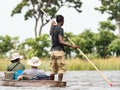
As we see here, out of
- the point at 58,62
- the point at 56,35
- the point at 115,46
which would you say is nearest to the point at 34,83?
the point at 58,62

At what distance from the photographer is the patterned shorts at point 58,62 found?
1435 cm

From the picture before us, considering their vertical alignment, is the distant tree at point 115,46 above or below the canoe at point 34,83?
above

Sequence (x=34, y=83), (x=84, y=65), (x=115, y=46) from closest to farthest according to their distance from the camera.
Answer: (x=34, y=83) → (x=84, y=65) → (x=115, y=46)

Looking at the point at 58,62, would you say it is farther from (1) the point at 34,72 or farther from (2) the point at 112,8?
(2) the point at 112,8

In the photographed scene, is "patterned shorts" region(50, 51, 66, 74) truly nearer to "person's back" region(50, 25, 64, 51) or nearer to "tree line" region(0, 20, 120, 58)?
"person's back" region(50, 25, 64, 51)

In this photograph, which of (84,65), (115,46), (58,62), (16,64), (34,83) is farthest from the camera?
(115,46)

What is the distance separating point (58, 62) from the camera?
14.4 m

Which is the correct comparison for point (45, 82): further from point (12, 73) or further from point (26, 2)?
point (26, 2)

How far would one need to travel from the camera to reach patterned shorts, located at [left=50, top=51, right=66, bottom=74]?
14.4m

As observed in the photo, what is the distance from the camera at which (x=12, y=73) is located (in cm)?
1478

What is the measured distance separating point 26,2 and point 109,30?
810 centimetres

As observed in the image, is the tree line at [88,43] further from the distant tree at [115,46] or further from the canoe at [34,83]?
the canoe at [34,83]

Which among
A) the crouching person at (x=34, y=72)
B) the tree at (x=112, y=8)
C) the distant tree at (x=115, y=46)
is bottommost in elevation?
the crouching person at (x=34, y=72)

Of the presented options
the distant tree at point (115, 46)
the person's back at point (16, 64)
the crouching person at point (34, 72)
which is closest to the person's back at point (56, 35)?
the crouching person at point (34, 72)
